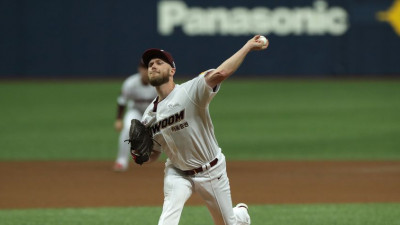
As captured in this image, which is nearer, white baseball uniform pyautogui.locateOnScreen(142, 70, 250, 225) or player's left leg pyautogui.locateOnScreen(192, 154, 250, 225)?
white baseball uniform pyautogui.locateOnScreen(142, 70, 250, 225)

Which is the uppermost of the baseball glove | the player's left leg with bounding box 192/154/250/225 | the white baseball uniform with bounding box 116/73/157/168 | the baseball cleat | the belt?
the baseball glove

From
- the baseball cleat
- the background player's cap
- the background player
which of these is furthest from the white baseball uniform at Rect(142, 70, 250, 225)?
the baseball cleat

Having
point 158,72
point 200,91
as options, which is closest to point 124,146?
point 158,72

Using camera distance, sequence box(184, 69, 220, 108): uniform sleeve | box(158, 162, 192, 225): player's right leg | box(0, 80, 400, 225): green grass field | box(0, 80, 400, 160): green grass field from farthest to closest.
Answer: box(0, 80, 400, 160): green grass field, box(0, 80, 400, 225): green grass field, box(158, 162, 192, 225): player's right leg, box(184, 69, 220, 108): uniform sleeve

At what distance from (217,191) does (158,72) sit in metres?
1.09

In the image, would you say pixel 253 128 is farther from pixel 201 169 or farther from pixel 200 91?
pixel 200 91

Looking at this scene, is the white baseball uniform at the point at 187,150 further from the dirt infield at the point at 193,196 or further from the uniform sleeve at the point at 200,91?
the dirt infield at the point at 193,196

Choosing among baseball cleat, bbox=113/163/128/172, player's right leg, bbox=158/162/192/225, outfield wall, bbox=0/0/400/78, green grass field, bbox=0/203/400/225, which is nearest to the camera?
player's right leg, bbox=158/162/192/225

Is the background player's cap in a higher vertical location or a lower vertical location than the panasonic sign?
higher

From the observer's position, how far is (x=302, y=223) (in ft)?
27.2

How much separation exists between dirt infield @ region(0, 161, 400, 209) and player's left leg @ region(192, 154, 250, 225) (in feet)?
10.4

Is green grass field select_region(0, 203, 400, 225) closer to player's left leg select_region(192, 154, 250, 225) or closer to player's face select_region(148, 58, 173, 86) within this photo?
player's left leg select_region(192, 154, 250, 225)

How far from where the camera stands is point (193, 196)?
10211 mm

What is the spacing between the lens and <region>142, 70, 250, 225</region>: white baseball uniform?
6.23 meters
